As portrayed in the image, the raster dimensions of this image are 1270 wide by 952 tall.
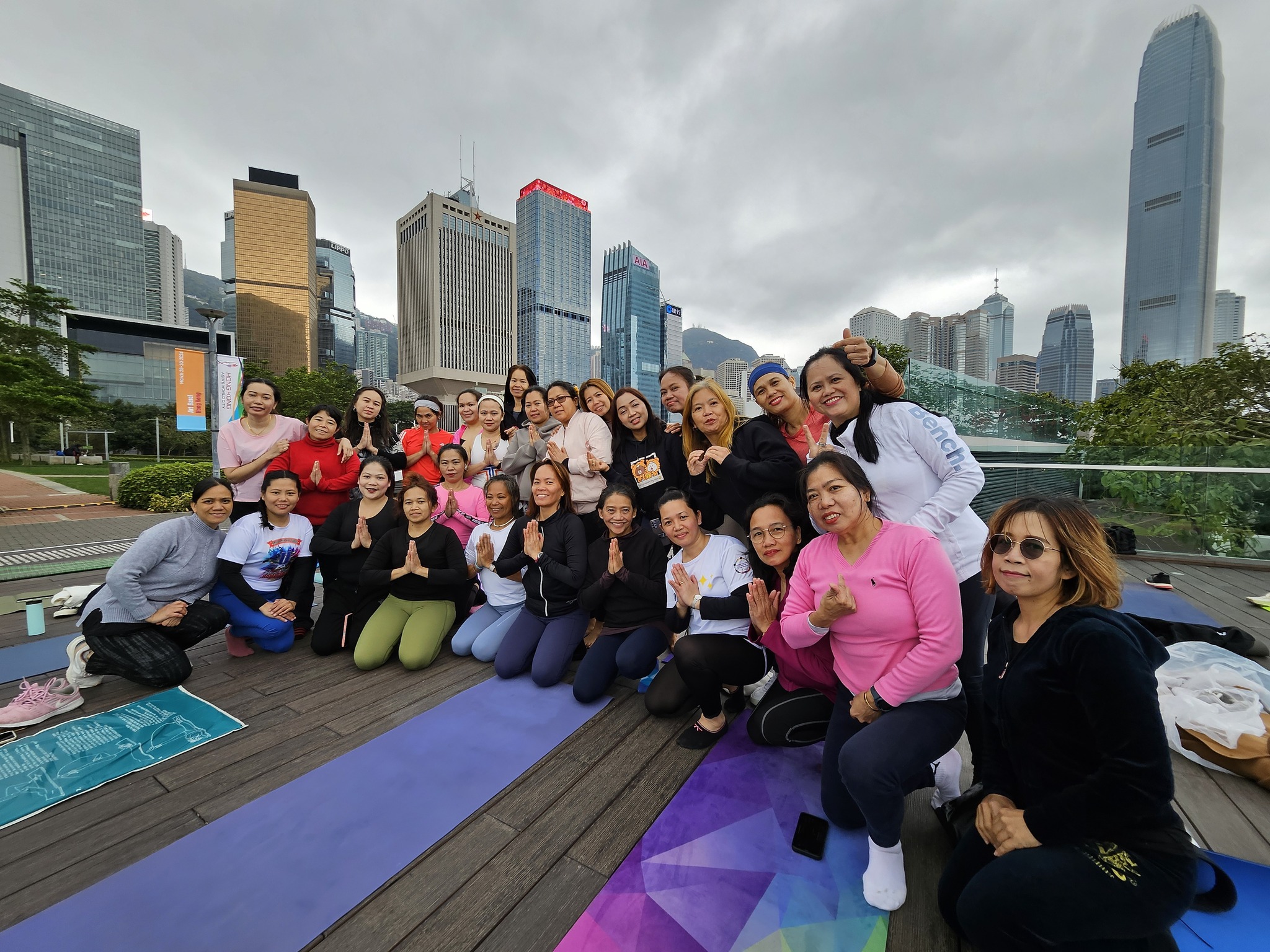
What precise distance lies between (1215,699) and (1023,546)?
7.36 ft

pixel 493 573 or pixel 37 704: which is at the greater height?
pixel 493 573

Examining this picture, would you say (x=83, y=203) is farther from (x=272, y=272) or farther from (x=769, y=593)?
(x=769, y=593)

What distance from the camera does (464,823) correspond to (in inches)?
84.8

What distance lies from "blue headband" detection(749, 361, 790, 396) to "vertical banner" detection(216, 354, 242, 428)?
12.0 meters

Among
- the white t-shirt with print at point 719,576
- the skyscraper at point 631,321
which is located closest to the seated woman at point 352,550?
the white t-shirt with print at point 719,576

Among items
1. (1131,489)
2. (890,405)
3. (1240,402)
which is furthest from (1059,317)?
(890,405)

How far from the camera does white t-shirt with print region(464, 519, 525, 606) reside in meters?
4.13

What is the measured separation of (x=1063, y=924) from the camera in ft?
4.29

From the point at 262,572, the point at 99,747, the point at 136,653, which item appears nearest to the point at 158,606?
the point at 136,653

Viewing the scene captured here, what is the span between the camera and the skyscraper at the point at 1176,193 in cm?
8644

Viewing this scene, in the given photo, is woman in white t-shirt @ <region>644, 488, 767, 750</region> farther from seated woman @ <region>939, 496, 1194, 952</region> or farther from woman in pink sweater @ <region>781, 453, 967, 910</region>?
seated woman @ <region>939, 496, 1194, 952</region>

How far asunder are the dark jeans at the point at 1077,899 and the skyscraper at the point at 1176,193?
390 feet

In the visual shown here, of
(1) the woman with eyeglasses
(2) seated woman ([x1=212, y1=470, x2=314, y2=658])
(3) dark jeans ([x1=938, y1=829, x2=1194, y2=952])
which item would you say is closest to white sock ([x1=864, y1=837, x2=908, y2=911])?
(3) dark jeans ([x1=938, y1=829, x2=1194, y2=952])

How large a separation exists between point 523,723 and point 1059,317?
121246 mm
